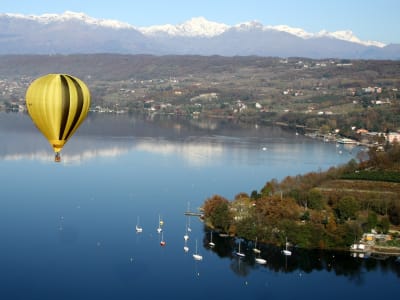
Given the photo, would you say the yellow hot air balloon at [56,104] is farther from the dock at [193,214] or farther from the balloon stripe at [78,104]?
the dock at [193,214]

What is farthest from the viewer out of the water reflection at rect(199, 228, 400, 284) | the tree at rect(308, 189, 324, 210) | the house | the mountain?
the mountain

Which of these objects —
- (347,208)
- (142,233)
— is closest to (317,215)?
(347,208)

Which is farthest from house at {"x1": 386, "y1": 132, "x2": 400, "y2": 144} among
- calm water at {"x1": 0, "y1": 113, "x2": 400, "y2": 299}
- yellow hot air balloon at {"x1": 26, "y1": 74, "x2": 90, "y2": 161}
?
yellow hot air balloon at {"x1": 26, "y1": 74, "x2": 90, "y2": 161}

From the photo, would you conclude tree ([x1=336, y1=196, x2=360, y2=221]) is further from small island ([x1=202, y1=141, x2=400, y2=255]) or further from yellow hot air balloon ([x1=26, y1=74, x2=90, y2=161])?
yellow hot air balloon ([x1=26, y1=74, x2=90, y2=161])

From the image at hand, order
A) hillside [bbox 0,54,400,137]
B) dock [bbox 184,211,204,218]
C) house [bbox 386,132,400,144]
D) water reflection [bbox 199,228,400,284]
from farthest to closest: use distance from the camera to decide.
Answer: hillside [bbox 0,54,400,137]
house [bbox 386,132,400,144]
dock [bbox 184,211,204,218]
water reflection [bbox 199,228,400,284]

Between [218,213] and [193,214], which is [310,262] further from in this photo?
[193,214]

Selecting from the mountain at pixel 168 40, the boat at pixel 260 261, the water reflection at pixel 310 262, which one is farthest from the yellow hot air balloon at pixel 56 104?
the mountain at pixel 168 40
